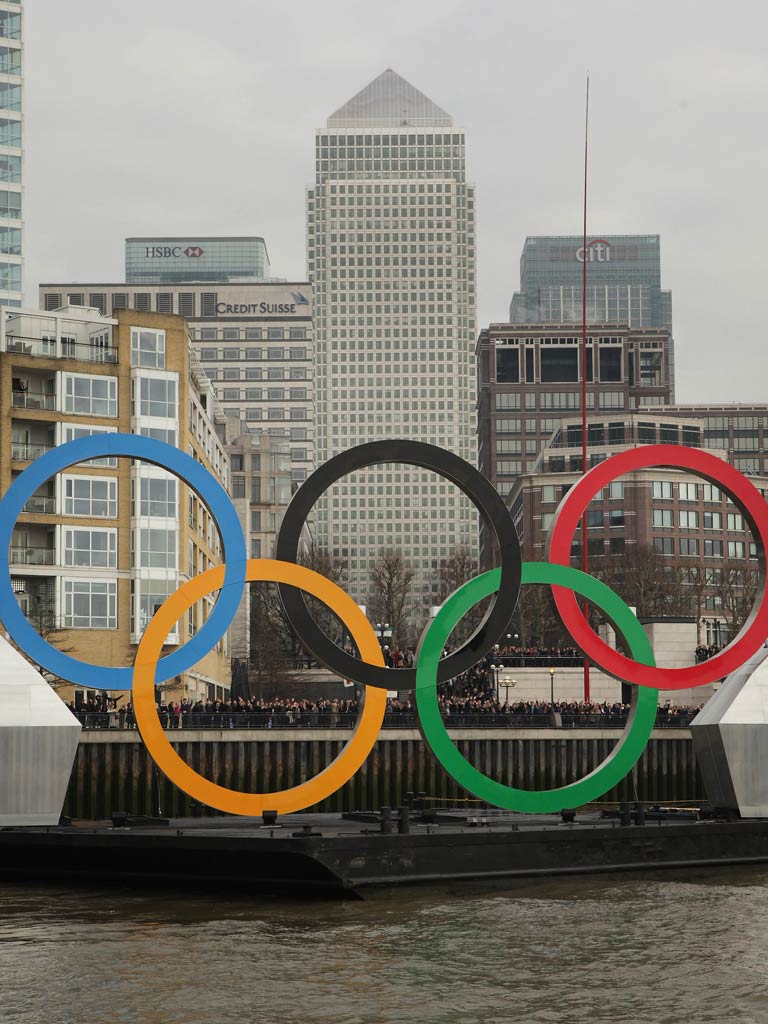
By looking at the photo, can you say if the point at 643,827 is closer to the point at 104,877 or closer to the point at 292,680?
the point at 104,877

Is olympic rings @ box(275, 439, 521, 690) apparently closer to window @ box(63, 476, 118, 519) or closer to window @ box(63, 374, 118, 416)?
window @ box(63, 476, 118, 519)

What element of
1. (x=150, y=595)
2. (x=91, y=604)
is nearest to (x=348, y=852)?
(x=91, y=604)

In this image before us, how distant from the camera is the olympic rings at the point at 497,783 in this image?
143 feet

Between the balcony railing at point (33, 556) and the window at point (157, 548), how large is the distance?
520 cm

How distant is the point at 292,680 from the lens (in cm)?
11425

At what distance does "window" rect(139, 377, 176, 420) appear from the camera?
9000cm

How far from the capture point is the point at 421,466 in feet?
146

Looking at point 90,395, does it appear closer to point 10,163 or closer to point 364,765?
point 364,765

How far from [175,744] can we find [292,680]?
171 ft

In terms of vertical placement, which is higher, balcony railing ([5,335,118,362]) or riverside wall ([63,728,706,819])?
balcony railing ([5,335,118,362])

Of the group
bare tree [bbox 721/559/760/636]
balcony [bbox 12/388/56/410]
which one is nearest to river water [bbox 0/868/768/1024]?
balcony [bbox 12/388/56/410]

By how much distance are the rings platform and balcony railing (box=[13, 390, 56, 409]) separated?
159 ft

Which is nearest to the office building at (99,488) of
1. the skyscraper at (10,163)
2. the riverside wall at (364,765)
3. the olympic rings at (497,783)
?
the riverside wall at (364,765)

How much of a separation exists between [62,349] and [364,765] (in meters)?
38.6
